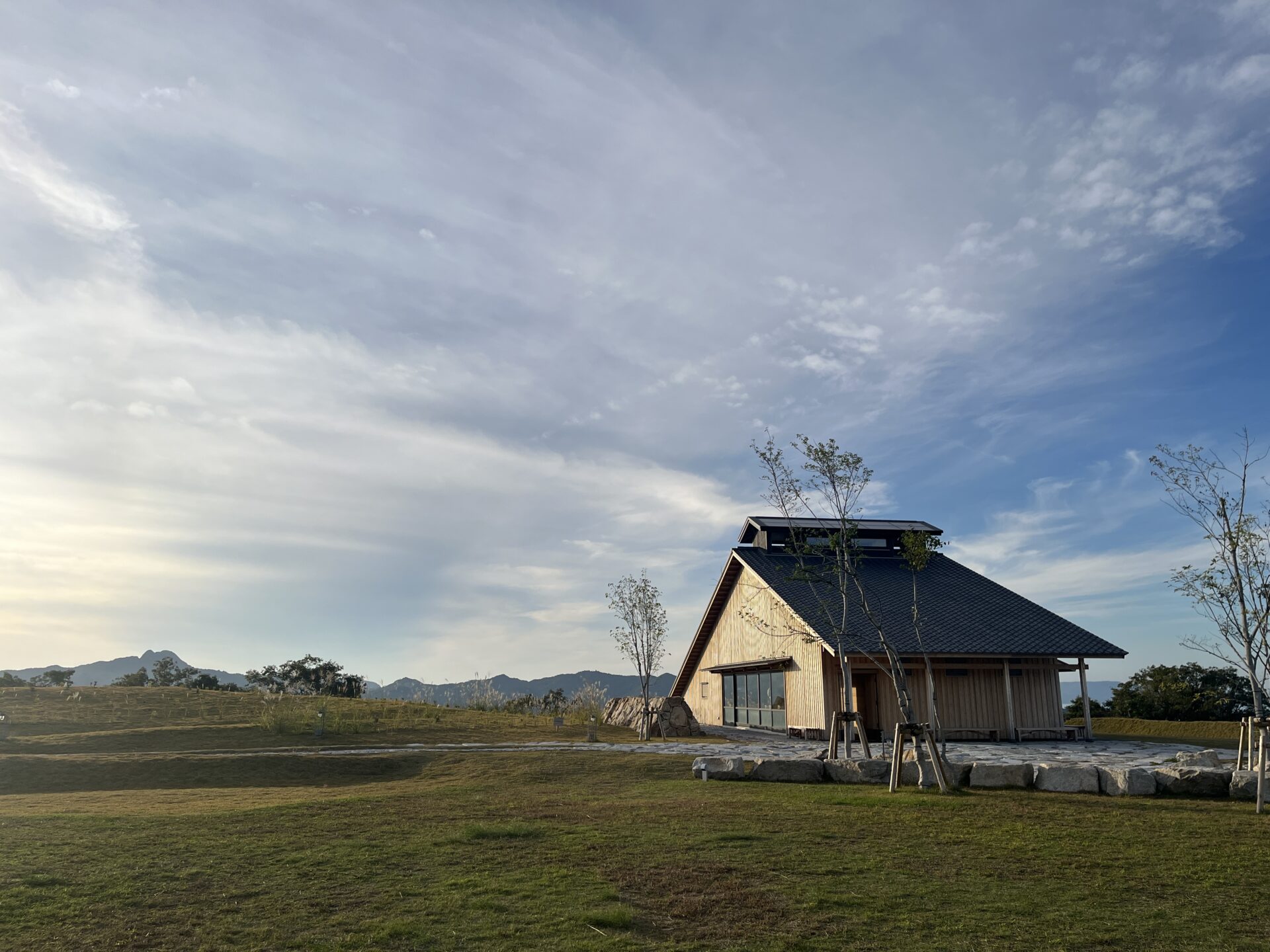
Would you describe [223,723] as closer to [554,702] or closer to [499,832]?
[554,702]

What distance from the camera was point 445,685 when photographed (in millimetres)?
39125

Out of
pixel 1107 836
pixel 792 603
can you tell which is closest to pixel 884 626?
pixel 792 603

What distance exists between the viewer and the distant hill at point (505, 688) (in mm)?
30672

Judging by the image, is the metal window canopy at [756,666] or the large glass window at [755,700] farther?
the large glass window at [755,700]

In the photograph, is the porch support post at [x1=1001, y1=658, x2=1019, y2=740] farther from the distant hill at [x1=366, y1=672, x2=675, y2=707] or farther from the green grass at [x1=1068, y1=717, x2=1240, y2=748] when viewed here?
the distant hill at [x1=366, y1=672, x2=675, y2=707]

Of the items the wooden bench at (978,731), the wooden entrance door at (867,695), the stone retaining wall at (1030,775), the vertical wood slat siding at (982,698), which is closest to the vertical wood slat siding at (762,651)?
the vertical wood slat siding at (982,698)

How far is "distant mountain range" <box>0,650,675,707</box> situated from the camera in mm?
31078

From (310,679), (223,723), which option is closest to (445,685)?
(310,679)

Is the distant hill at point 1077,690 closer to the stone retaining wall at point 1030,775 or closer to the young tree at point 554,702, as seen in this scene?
the stone retaining wall at point 1030,775

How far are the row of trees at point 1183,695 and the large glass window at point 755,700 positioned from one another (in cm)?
939

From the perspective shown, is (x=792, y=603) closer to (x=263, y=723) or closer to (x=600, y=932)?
(x=263, y=723)

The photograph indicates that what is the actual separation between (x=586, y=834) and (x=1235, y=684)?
26820 mm

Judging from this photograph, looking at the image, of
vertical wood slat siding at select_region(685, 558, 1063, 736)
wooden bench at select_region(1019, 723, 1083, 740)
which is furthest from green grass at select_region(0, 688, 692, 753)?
wooden bench at select_region(1019, 723, 1083, 740)

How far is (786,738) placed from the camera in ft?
70.4
